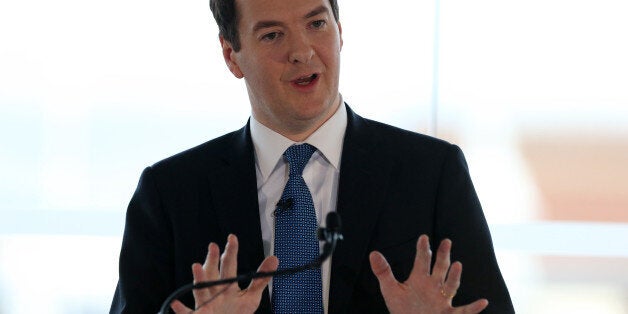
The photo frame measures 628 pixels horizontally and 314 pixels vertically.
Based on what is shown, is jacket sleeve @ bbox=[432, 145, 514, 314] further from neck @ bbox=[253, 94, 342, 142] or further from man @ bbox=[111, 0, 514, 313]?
neck @ bbox=[253, 94, 342, 142]

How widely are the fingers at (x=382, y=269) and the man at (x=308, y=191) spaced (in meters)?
0.16

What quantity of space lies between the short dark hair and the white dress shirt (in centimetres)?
20

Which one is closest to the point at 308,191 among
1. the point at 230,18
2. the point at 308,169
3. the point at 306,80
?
the point at 308,169

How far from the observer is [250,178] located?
2.06 m

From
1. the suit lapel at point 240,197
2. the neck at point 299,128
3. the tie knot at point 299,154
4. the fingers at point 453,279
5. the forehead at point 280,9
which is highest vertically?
the forehead at point 280,9

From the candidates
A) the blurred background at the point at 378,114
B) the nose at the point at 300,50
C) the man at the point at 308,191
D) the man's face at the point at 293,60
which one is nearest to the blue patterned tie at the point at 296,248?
the man at the point at 308,191

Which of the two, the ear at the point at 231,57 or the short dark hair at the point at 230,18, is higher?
the short dark hair at the point at 230,18

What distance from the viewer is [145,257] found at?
2.03m

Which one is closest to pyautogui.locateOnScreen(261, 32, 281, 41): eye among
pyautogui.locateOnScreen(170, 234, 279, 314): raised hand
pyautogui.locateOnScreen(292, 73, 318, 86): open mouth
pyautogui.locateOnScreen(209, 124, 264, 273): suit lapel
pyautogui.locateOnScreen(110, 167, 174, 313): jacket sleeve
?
pyautogui.locateOnScreen(292, 73, 318, 86): open mouth

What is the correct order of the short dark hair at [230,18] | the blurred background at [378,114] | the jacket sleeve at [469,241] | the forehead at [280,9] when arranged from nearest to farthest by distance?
the jacket sleeve at [469,241]
the forehead at [280,9]
the short dark hair at [230,18]
the blurred background at [378,114]

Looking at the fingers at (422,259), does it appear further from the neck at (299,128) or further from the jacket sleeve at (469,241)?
the neck at (299,128)

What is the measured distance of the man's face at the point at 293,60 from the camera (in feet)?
6.55

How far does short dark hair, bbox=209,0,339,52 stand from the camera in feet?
6.98

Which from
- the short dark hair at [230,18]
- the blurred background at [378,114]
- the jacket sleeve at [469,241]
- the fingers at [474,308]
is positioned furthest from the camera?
the blurred background at [378,114]
